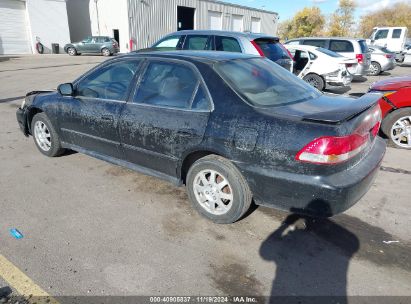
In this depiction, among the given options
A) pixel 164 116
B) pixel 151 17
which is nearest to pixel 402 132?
pixel 164 116

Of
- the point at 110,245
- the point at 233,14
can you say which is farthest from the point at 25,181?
the point at 233,14

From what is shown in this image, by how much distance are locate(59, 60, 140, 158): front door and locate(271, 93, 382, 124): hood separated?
1847mm

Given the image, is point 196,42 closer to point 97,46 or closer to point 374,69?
point 374,69

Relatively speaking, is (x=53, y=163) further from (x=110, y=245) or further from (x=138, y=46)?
(x=138, y=46)

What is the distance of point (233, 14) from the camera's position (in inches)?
1356

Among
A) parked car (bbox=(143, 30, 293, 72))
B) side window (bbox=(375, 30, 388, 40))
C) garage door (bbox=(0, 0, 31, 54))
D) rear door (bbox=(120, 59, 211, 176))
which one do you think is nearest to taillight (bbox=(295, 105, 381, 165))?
rear door (bbox=(120, 59, 211, 176))

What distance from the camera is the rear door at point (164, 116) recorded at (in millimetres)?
3184

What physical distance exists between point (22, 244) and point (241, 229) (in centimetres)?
199

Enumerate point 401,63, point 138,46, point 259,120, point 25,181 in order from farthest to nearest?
point 138,46 < point 401,63 < point 25,181 < point 259,120

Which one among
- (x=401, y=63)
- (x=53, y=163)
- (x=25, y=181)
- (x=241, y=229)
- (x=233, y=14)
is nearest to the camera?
(x=241, y=229)

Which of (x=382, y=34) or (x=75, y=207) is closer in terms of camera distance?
(x=75, y=207)

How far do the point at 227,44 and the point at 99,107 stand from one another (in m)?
4.44

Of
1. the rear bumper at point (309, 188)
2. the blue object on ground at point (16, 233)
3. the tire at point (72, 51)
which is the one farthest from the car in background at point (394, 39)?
the blue object on ground at point (16, 233)

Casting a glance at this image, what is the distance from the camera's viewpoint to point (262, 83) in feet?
11.1
